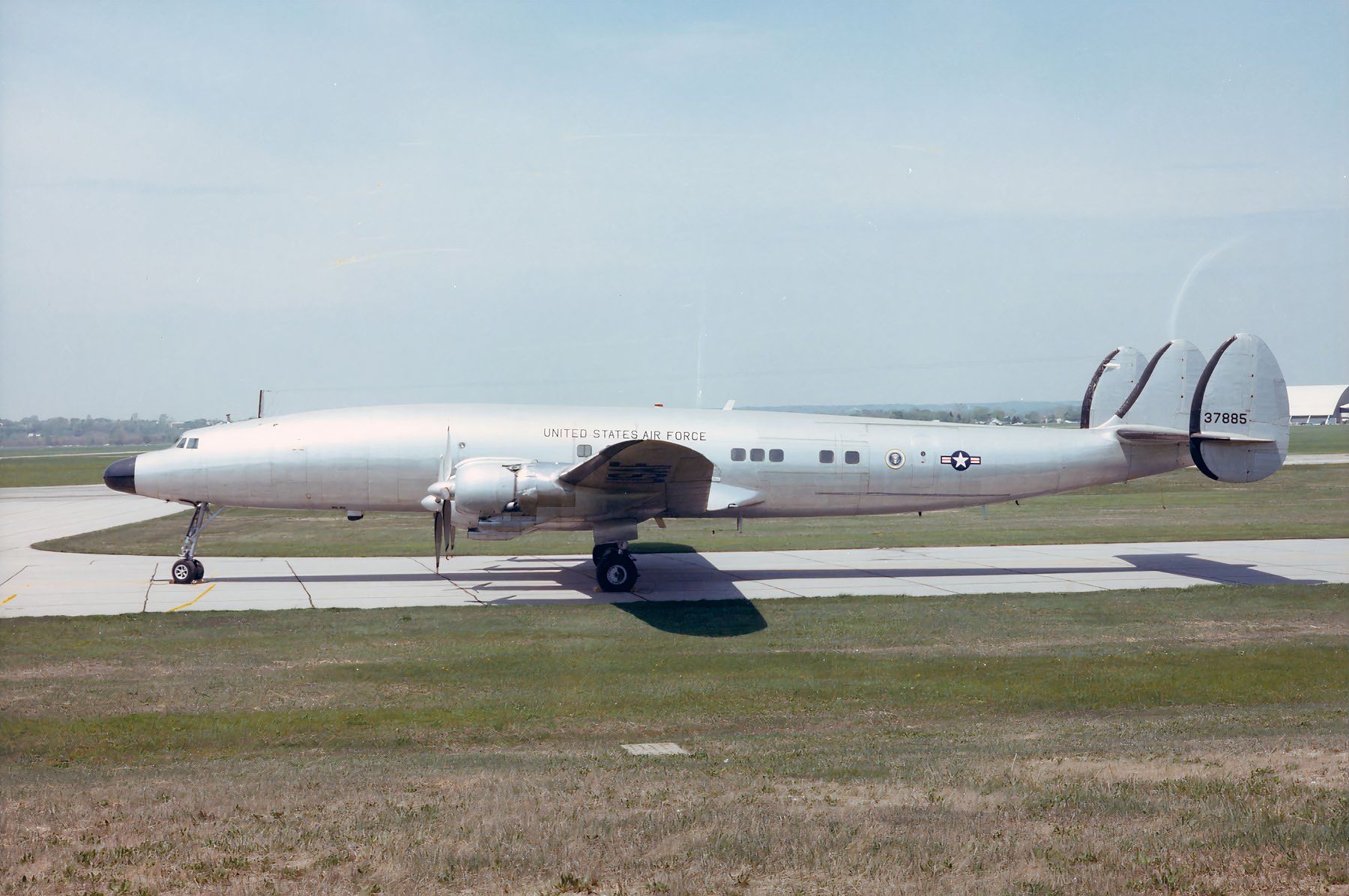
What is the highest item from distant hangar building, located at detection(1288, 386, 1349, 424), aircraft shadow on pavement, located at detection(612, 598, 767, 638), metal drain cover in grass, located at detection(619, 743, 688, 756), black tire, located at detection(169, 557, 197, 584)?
distant hangar building, located at detection(1288, 386, 1349, 424)

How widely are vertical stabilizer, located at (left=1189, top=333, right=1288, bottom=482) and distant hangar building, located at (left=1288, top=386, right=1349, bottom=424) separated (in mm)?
94255

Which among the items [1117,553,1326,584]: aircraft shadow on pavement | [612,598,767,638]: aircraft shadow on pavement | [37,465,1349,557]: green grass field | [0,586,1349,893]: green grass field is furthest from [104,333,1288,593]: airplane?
[37,465,1349,557]: green grass field

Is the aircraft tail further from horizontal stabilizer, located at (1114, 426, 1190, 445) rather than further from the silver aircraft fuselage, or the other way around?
the silver aircraft fuselage

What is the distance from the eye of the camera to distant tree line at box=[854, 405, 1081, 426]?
26.7 meters

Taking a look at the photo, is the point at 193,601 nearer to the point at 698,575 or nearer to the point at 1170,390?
the point at 698,575

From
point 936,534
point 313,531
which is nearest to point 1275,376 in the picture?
point 936,534

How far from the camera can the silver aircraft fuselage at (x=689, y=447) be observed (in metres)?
23.1

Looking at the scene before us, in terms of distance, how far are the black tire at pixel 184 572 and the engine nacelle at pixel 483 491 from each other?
722 cm

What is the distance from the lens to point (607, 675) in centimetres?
1558

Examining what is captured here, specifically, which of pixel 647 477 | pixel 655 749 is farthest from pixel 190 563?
pixel 655 749

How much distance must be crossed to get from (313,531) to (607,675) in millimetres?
23039

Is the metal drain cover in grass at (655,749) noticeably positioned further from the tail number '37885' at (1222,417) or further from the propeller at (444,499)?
the tail number '37885' at (1222,417)

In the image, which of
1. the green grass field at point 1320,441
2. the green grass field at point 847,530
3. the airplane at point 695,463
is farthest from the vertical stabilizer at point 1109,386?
the green grass field at point 1320,441

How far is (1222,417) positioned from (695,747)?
61.5 feet
